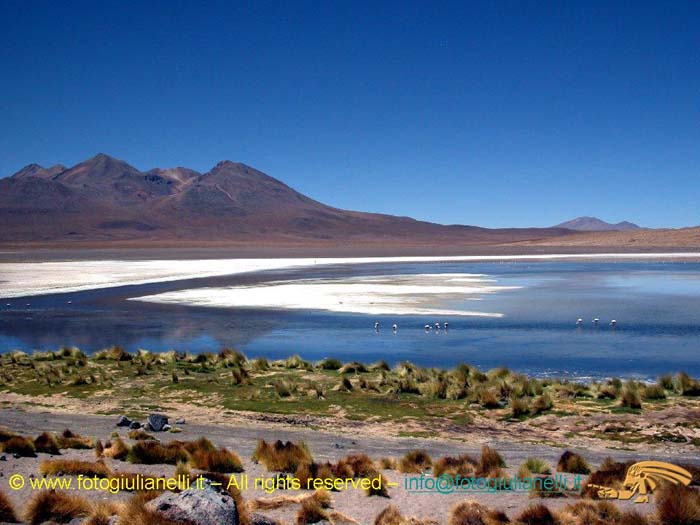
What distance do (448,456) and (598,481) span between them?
2082 mm

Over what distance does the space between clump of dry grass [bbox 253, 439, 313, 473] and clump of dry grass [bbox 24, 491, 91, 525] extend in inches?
95.3

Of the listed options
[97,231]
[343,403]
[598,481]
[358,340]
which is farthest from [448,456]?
[97,231]

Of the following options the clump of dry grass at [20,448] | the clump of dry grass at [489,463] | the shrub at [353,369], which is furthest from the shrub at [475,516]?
the shrub at [353,369]

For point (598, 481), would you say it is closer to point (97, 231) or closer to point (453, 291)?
point (453, 291)

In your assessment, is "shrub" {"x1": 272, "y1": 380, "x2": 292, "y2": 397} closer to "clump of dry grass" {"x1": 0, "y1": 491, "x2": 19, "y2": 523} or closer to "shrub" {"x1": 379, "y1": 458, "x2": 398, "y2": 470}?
"shrub" {"x1": 379, "y1": 458, "x2": 398, "y2": 470}

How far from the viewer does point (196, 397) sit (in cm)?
1385

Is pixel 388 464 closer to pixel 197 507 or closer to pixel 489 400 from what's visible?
pixel 197 507

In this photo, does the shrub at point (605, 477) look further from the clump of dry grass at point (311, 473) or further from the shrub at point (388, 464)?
the clump of dry grass at point (311, 473)

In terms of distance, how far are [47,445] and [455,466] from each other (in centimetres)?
507

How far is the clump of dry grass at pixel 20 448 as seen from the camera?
855 centimetres

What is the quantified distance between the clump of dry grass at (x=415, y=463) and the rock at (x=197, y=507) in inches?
111

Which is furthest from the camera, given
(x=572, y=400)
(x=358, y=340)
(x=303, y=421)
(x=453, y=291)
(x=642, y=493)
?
(x=453, y=291)

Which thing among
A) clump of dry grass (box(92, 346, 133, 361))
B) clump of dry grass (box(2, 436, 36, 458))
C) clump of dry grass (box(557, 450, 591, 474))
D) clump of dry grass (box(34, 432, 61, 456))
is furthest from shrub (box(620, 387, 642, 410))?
clump of dry grass (box(92, 346, 133, 361))

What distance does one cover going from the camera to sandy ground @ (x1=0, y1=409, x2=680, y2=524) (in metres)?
7.20
